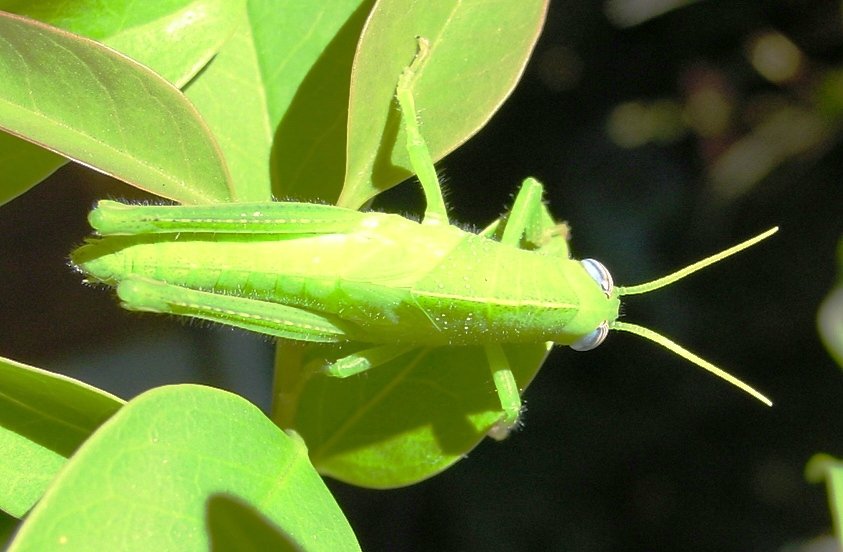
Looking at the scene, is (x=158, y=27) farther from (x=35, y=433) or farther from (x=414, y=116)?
(x=35, y=433)

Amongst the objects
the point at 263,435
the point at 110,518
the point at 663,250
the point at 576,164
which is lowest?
the point at 663,250

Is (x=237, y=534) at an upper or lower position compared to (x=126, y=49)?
lower

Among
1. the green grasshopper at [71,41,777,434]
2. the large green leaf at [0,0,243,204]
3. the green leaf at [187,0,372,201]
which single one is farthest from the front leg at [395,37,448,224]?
the large green leaf at [0,0,243,204]

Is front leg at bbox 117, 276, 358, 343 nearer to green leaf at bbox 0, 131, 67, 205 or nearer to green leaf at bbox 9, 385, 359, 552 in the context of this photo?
green leaf at bbox 0, 131, 67, 205

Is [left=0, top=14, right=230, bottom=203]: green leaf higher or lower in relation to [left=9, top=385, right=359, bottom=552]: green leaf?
higher

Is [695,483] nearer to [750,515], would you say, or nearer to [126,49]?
[750,515]

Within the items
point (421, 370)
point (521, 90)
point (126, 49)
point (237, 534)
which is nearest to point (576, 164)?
point (521, 90)

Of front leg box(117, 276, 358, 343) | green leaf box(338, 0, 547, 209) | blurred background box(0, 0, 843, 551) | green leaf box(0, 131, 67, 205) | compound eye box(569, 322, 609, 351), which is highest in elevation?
green leaf box(338, 0, 547, 209)
